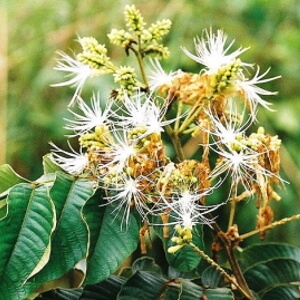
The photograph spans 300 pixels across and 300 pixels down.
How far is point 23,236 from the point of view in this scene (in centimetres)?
67

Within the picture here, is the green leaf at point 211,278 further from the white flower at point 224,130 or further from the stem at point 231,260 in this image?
the white flower at point 224,130

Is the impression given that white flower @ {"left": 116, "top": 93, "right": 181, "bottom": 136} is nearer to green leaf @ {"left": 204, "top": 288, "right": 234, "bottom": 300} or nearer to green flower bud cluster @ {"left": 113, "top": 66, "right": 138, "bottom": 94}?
green flower bud cluster @ {"left": 113, "top": 66, "right": 138, "bottom": 94}

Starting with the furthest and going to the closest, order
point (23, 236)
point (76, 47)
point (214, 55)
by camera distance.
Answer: point (76, 47) → point (214, 55) → point (23, 236)

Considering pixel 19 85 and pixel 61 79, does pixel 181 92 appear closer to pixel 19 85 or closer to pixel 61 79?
pixel 61 79

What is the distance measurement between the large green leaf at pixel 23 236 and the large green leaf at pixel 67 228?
13mm

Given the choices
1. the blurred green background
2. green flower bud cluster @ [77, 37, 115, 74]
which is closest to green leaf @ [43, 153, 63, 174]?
green flower bud cluster @ [77, 37, 115, 74]

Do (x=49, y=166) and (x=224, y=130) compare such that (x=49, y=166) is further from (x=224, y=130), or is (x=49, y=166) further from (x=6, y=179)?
(x=224, y=130)

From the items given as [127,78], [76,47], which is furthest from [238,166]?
[76,47]

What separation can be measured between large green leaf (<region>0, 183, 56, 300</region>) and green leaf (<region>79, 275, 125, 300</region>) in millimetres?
107

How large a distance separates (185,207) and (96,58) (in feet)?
0.62

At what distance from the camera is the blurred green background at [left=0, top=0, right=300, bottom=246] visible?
7.32 feet

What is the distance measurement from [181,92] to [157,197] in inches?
4.9

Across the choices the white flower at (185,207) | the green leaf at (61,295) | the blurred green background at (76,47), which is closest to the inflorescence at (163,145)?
the white flower at (185,207)

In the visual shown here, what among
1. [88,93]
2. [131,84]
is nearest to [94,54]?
[131,84]
